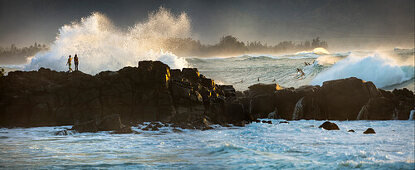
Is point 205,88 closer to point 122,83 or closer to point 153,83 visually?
point 153,83

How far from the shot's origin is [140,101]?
103 ft

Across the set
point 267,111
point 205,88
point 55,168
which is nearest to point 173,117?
point 205,88

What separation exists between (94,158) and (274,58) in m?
91.4

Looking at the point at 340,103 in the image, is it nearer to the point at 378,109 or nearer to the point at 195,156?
the point at 378,109

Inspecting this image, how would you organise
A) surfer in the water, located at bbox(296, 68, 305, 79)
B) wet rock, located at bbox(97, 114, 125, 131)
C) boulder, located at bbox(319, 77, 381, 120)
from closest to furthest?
1. wet rock, located at bbox(97, 114, 125, 131)
2. boulder, located at bbox(319, 77, 381, 120)
3. surfer in the water, located at bbox(296, 68, 305, 79)

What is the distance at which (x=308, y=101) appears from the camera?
1608 inches

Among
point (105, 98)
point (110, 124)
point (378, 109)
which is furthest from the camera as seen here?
point (378, 109)

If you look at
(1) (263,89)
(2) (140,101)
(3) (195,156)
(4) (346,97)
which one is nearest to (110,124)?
(2) (140,101)

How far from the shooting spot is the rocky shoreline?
28328mm

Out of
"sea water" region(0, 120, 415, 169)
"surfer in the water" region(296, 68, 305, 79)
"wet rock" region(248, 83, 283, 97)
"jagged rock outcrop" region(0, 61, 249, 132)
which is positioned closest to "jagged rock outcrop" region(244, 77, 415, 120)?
"wet rock" region(248, 83, 283, 97)

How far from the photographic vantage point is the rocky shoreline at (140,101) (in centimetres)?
2833

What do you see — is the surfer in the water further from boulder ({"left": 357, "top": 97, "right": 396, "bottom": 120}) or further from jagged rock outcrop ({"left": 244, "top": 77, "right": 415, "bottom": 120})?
boulder ({"left": 357, "top": 97, "right": 396, "bottom": 120})

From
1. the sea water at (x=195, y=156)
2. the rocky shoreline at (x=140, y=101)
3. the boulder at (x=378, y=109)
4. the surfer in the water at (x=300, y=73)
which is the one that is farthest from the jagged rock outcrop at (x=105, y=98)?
the surfer in the water at (x=300, y=73)

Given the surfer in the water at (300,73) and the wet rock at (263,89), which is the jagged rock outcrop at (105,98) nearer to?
the wet rock at (263,89)
